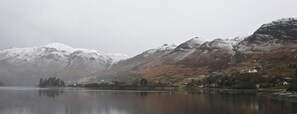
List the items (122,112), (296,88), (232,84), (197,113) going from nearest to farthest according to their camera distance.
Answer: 1. (197,113)
2. (122,112)
3. (296,88)
4. (232,84)

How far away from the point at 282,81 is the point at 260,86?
9.95 m

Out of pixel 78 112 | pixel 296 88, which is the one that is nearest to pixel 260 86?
pixel 296 88

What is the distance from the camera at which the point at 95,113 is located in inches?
2414

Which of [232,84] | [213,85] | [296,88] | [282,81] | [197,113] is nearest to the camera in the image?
[197,113]

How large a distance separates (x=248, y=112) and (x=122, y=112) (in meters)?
22.0

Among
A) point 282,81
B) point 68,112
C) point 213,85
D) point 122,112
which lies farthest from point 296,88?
point 213,85

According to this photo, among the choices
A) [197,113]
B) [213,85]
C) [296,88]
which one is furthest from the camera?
[213,85]

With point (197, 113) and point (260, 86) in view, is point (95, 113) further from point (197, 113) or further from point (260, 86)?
point (260, 86)

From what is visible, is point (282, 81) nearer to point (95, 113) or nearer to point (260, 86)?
point (260, 86)

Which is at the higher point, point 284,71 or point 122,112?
point 284,71

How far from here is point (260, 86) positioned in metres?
162

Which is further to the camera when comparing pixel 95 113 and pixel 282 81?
pixel 282 81

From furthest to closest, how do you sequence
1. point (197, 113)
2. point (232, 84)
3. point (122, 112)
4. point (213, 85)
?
point (213, 85) < point (232, 84) < point (122, 112) < point (197, 113)

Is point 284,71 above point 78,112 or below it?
above
